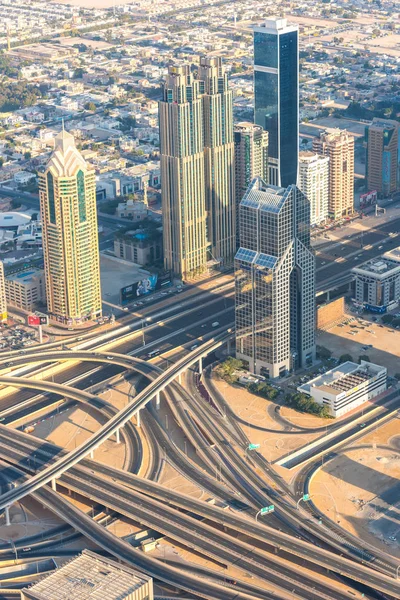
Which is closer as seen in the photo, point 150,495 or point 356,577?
point 356,577

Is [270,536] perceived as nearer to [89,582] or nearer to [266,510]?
[266,510]

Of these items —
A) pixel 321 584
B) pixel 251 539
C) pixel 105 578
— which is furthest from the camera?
pixel 251 539

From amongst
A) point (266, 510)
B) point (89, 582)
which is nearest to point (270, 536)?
point (266, 510)

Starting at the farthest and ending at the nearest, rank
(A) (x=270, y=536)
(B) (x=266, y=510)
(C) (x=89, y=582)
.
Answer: (B) (x=266, y=510)
(A) (x=270, y=536)
(C) (x=89, y=582)

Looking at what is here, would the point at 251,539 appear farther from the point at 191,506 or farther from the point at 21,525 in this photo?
the point at 21,525

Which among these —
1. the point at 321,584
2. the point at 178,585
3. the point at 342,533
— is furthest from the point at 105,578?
the point at 342,533

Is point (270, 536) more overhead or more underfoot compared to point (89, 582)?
more underfoot

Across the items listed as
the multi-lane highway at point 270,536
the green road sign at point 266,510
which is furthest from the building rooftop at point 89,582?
the green road sign at point 266,510

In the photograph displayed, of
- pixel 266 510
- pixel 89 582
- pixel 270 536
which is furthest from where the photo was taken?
pixel 266 510

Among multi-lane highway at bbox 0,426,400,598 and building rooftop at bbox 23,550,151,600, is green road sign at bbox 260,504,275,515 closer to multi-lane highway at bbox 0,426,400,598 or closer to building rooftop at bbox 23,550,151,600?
multi-lane highway at bbox 0,426,400,598
